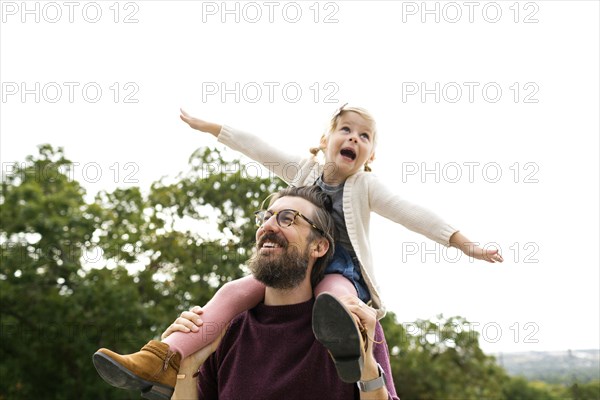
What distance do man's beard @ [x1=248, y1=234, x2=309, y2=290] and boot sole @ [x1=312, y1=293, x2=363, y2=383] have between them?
1.90 ft

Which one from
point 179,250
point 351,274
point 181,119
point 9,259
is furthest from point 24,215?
point 351,274

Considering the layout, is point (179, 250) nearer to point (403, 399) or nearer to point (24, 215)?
point (24, 215)

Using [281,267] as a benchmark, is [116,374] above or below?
below

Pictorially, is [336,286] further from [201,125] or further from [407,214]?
[201,125]

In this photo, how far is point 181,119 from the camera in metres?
4.27

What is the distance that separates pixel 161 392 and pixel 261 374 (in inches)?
18.4

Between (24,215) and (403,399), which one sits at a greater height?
(24,215)

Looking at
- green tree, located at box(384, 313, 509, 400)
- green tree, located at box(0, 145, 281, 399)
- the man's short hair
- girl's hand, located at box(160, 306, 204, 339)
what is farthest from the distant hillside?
girl's hand, located at box(160, 306, 204, 339)

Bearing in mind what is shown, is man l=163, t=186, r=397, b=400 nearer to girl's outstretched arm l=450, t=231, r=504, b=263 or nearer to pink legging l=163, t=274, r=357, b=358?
pink legging l=163, t=274, r=357, b=358

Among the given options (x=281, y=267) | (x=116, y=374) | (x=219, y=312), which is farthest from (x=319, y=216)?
(x=116, y=374)

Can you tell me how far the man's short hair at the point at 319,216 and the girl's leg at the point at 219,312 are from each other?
0.30 meters

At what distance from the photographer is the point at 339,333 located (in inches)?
115

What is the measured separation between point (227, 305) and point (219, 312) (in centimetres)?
6

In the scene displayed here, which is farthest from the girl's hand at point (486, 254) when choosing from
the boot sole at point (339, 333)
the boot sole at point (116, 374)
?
the boot sole at point (116, 374)
